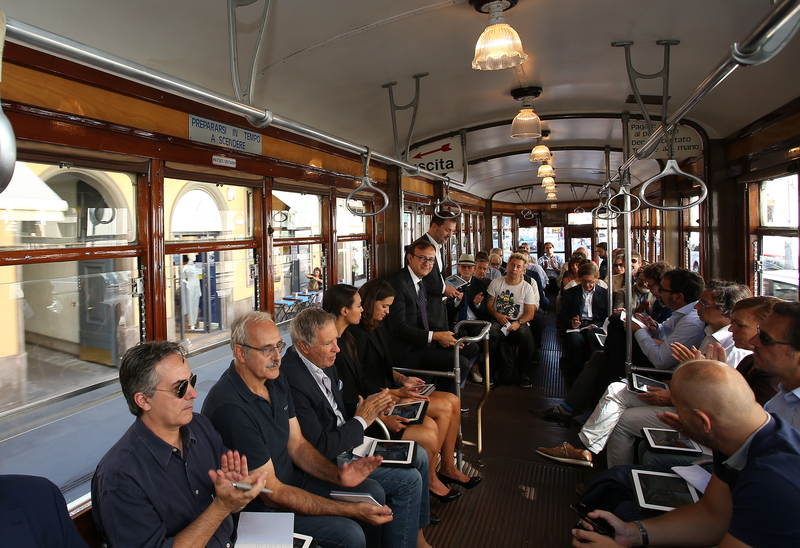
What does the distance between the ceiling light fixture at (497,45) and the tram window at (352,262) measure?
2749 millimetres

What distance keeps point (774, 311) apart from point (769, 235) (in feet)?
9.27

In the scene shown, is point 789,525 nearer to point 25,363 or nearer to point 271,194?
point 25,363

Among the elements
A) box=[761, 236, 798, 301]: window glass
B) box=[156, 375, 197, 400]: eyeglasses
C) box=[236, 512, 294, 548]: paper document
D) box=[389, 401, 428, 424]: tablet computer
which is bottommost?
box=[236, 512, 294, 548]: paper document

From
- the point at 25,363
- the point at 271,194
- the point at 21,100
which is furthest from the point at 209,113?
the point at 25,363

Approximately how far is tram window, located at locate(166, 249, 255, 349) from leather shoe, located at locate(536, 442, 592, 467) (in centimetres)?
247

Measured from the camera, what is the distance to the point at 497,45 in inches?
98.6

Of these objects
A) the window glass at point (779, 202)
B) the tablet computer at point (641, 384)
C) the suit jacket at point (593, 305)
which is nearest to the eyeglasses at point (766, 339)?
the tablet computer at point (641, 384)

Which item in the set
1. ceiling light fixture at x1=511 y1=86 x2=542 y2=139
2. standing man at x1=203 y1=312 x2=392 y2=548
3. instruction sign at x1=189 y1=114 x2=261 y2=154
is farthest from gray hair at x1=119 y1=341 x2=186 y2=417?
ceiling light fixture at x1=511 y1=86 x2=542 y2=139

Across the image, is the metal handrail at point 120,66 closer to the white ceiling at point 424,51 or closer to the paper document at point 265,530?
the white ceiling at point 424,51

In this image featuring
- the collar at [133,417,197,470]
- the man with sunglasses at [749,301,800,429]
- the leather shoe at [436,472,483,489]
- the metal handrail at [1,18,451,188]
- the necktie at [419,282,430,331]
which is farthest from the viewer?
the necktie at [419,282,430,331]

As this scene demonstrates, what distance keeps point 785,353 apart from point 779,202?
2.75 meters

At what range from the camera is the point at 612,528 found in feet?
6.34

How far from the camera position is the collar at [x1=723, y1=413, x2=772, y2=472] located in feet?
5.00

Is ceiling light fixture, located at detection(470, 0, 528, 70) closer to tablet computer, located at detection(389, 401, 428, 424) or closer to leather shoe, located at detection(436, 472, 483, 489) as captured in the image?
tablet computer, located at detection(389, 401, 428, 424)
